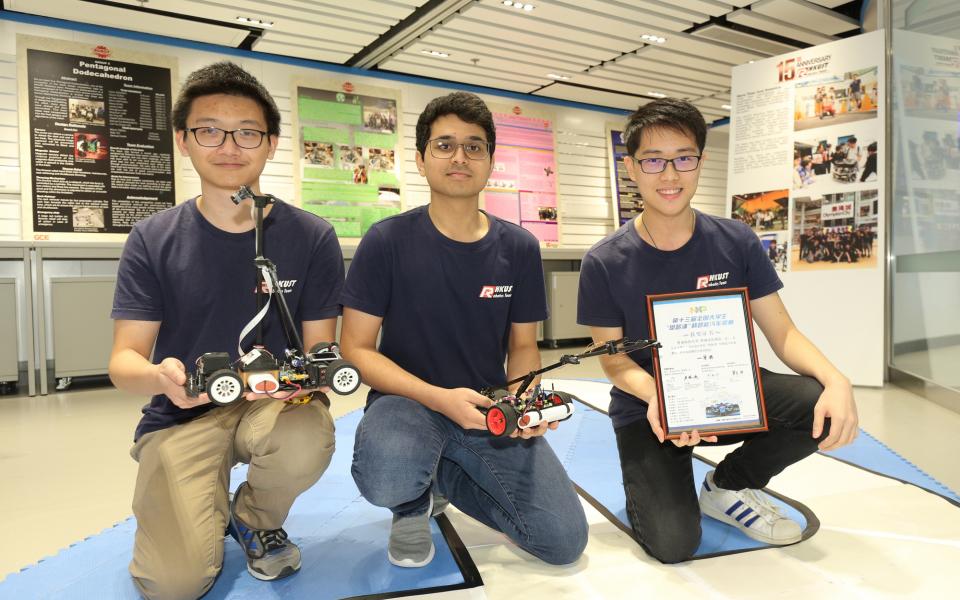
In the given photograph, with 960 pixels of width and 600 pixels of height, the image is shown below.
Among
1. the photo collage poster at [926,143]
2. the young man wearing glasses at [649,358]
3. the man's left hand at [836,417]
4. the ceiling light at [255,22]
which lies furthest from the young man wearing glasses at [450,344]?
the ceiling light at [255,22]

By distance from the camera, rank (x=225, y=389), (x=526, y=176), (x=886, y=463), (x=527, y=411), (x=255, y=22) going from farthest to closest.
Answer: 1. (x=526, y=176)
2. (x=255, y=22)
3. (x=886, y=463)
4. (x=527, y=411)
5. (x=225, y=389)

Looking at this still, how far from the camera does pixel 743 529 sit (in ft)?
6.54

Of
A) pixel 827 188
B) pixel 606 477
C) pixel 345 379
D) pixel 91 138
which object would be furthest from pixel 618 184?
pixel 345 379

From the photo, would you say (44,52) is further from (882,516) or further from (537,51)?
(882,516)

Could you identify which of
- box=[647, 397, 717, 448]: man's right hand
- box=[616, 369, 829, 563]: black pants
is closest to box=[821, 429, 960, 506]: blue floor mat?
box=[616, 369, 829, 563]: black pants

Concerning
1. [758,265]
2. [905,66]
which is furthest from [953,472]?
[905,66]

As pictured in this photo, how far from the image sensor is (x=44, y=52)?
18.0 feet

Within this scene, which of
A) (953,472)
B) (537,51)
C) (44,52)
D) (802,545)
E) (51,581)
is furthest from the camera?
(537,51)

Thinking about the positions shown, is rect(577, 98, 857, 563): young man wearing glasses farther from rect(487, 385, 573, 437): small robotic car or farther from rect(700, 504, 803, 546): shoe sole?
rect(487, 385, 573, 437): small robotic car

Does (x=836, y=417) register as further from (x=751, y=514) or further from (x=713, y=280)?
(x=713, y=280)

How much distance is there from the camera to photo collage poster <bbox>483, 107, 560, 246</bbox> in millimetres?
7977

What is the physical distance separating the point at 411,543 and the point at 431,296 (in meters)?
0.74

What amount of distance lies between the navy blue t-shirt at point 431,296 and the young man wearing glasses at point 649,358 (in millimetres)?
359

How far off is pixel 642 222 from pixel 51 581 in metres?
2.11
